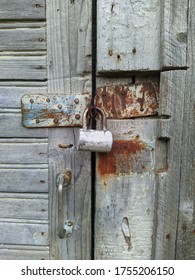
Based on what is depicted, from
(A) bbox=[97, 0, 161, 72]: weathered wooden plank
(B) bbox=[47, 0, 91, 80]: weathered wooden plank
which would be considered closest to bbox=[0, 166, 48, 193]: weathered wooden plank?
(B) bbox=[47, 0, 91, 80]: weathered wooden plank

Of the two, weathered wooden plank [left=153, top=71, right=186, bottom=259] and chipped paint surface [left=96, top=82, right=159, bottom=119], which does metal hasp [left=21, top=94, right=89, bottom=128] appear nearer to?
chipped paint surface [left=96, top=82, right=159, bottom=119]

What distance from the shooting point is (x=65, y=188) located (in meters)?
0.76

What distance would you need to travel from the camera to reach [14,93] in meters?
0.73

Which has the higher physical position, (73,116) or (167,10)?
(167,10)

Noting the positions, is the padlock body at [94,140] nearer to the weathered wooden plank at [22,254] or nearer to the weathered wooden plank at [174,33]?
the weathered wooden plank at [174,33]

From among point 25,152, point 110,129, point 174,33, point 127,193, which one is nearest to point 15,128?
point 25,152

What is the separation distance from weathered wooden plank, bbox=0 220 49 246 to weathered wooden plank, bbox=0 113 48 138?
281mm

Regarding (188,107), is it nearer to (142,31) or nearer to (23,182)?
(142,31)

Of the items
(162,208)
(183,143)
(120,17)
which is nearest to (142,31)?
(120,17)

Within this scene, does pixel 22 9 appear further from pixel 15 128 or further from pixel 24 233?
pixel 24 233

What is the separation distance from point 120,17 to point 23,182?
21.7 inches

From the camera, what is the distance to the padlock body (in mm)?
640

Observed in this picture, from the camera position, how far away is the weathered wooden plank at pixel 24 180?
75 cm

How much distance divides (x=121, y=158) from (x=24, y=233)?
39 cm
